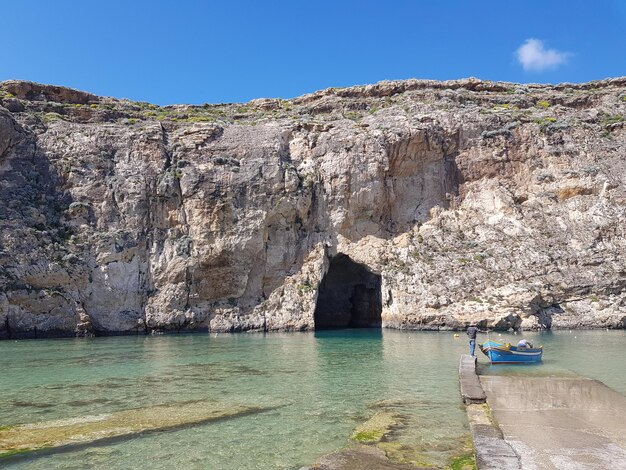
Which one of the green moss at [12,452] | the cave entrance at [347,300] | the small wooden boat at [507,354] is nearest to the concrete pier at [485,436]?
the small wooden boat at [507,354]

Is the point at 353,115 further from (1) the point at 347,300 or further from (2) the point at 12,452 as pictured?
(2) the point at 12,452

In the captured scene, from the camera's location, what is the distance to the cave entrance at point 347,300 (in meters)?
47.3

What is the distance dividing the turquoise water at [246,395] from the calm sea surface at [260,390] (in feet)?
0.10

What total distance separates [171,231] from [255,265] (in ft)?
23.8

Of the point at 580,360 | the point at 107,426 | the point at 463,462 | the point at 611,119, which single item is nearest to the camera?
the point at 463,462

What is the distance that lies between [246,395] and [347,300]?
121ft

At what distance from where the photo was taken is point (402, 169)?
142 ft

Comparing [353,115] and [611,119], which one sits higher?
[353,115]

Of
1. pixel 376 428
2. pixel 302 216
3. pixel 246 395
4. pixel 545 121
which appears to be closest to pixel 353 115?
pixel 302 216

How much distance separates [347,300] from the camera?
161ft

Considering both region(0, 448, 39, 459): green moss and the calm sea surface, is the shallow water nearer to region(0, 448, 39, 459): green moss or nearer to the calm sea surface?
the calm sea surface

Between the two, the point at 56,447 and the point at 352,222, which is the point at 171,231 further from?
the point at 56,447

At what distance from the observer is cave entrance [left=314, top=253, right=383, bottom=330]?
4731 centimetres

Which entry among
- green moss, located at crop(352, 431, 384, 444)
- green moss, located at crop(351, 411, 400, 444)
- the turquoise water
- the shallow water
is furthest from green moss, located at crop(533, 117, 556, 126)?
green moss, located at crop(352, 431, 384, 444)
